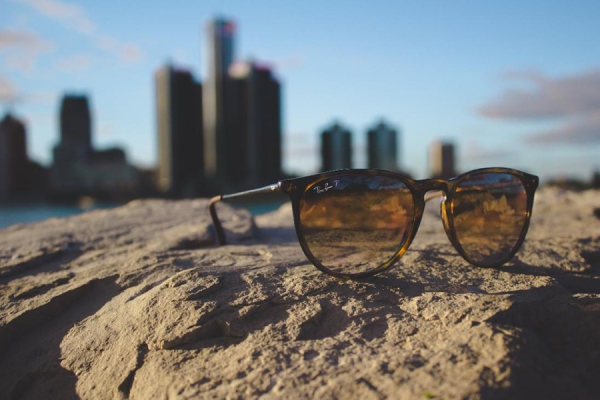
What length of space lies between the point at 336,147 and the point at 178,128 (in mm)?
24590

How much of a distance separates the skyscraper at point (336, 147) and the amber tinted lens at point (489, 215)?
29.5 meters

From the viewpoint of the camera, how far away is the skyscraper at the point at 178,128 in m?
50.2

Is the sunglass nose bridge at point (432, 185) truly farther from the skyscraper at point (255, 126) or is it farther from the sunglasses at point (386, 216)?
the skyscraper at point (255, 126)

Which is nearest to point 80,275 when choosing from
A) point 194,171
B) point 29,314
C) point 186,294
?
point 29,314

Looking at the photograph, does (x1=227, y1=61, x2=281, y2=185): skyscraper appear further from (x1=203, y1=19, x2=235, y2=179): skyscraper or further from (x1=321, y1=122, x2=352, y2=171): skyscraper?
(x1=321, y1=122, x2=352, y2=171): skyscraper

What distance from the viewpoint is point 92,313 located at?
1.67 m

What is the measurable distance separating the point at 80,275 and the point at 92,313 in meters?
0.32

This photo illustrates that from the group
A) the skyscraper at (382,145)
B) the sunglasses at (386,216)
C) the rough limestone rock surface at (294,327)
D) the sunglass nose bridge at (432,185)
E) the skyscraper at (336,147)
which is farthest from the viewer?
the skyscraper at (336,147)

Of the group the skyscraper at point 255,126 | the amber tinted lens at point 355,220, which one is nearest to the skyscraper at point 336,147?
the skyscraper at point 255,126

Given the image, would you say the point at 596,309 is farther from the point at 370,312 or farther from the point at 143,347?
the point at 143,347

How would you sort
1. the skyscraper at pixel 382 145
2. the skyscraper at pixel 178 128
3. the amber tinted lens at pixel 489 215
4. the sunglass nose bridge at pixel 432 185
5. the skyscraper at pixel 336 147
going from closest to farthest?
1. the sunglass nose bridge at pixel 432 185
2. the amber tinted lens at pixel 489 215
3. the skyscraper at pixel 382 145
4. the skyscraper at pixel 336 147
5. the skyscraper at pixel 178 128

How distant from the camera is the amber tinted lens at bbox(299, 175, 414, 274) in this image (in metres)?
1.75

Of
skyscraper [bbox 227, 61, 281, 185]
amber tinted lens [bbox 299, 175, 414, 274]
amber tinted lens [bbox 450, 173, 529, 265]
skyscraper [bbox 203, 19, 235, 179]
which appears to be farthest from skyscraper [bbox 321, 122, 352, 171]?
amber tinted lens [bbox 299, 175, 414, 274]

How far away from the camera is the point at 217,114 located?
5259 centimetres
